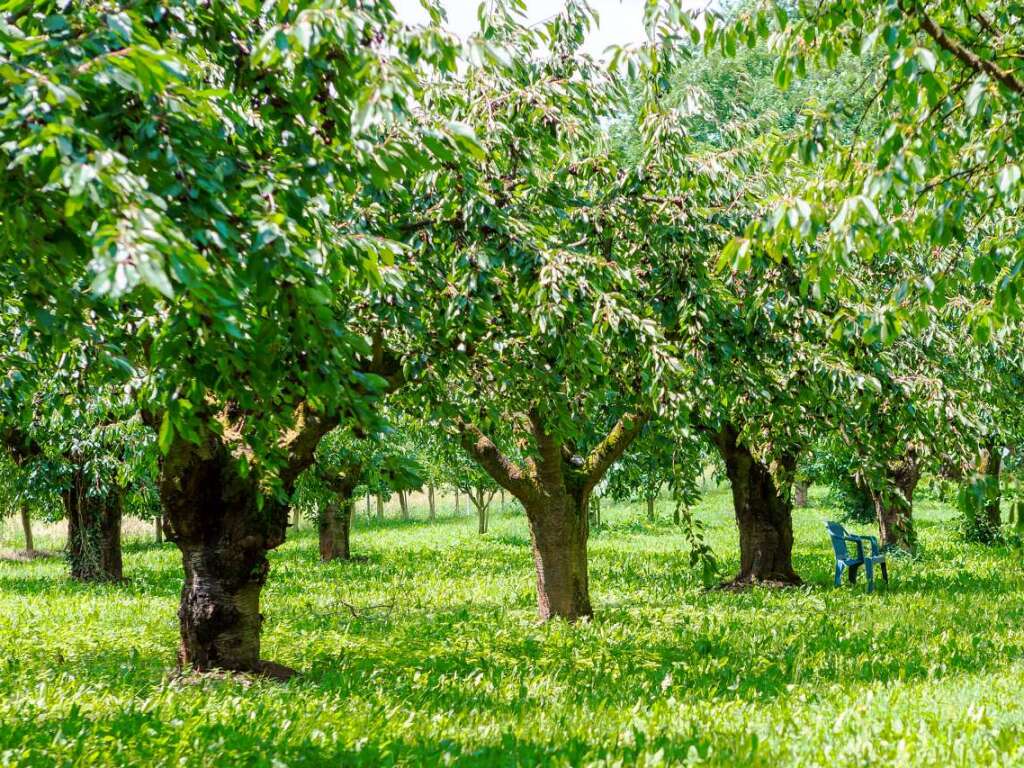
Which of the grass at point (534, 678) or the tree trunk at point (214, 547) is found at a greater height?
the tree trunk at point (214, 547)

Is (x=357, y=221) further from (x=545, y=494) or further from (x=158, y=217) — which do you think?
(x=545, y=494)

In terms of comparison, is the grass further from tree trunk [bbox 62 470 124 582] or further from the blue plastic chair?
tree trunk [bbox 62 470 124 582]

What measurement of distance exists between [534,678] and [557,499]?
337 cm

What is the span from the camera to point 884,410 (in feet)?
24.3

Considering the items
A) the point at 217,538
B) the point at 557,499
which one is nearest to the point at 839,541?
the point at 557,499

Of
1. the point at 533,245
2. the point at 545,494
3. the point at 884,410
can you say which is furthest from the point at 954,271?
the point at 545,494

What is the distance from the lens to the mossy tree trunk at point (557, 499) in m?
11.0

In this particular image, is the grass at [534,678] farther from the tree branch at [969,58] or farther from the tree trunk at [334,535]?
the tree trunk at [334,535]

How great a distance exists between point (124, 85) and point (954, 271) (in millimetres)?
5539

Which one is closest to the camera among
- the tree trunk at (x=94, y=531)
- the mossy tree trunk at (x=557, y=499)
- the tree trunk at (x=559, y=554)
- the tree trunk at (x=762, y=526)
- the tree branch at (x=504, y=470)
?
the tree branch at (x=504, y=470)

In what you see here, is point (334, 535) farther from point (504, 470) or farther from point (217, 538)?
point (217, 538)

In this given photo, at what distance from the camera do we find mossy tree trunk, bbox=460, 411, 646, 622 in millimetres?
11031

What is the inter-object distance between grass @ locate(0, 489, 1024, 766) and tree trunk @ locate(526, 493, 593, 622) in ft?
1.67

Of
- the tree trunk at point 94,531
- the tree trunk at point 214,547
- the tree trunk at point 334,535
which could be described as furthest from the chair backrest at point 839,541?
the tree trunk at point 94,531
